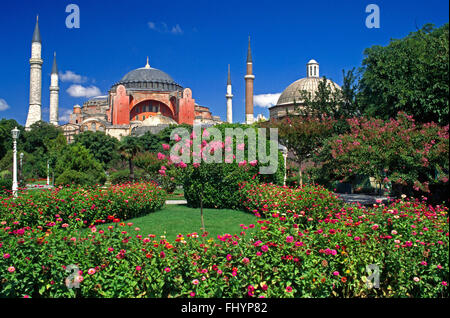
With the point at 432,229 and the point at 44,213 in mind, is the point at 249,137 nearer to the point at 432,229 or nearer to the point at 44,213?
the point at 44,213

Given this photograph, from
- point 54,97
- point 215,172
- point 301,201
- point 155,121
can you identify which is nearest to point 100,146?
point 155,121

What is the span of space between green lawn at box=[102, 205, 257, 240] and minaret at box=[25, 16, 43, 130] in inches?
1482

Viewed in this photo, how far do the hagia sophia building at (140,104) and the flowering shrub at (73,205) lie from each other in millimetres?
31773

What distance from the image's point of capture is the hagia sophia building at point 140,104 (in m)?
44.6

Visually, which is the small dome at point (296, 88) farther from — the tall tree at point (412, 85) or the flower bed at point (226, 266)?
the flower bed at point (226, 266)

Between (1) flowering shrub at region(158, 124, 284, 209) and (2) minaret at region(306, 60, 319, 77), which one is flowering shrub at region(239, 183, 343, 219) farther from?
(2) minaret at region(306, 60, 319, 77)

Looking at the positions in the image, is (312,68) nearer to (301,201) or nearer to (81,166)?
(81,166)

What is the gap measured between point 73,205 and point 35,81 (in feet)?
134

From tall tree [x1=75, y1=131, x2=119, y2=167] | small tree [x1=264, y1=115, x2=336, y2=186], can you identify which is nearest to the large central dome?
tall tree [x1=75, y1=131, x2=119, y2=167]

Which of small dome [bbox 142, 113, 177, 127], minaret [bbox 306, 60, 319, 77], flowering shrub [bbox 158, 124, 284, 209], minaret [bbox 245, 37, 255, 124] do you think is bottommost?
flowering shrub [bbox 158, 124, 284, 209]

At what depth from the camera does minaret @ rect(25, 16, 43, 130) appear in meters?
41.6

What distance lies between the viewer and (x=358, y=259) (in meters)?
4.04
